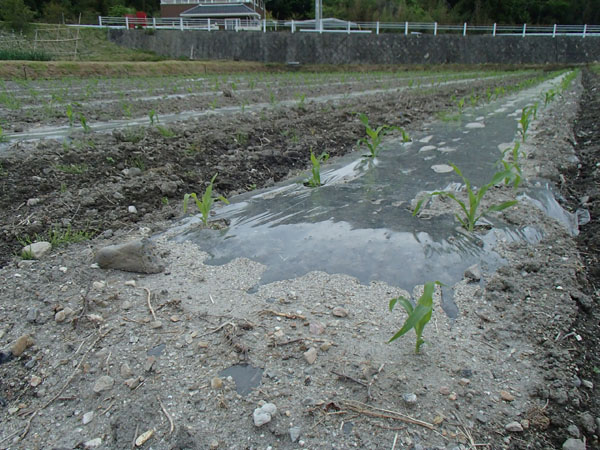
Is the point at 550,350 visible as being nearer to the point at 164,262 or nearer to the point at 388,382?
the point at 388,382

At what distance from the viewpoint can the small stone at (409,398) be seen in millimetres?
1199

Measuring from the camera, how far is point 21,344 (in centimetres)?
142

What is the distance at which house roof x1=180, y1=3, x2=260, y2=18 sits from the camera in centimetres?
3131

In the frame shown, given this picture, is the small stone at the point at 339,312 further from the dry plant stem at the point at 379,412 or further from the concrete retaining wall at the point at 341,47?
the concrete retaining wall at the point at 341,47

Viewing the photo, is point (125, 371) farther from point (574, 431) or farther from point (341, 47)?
point (341, 47)

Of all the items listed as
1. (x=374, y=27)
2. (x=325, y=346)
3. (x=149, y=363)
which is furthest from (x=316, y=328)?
(x=374, y=27)

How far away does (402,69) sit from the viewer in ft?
70.9

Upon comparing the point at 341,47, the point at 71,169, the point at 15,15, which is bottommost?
the point at 71,169

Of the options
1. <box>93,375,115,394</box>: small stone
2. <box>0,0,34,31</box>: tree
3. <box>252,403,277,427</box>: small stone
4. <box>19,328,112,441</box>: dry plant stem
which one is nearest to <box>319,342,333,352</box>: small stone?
<box>252,403,277,427</box>: small stone

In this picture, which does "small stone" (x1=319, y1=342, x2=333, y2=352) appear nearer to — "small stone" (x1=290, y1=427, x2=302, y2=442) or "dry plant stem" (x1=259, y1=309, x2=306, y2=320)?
"dry plant stem" (x1=259, y1=309, x2=306, y2=320)

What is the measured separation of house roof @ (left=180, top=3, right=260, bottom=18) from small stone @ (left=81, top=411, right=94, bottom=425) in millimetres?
33898

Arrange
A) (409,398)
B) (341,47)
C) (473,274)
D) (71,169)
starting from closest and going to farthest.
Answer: (409,398), (473,274), (71,169), (341,47)

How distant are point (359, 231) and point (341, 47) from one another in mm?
23030

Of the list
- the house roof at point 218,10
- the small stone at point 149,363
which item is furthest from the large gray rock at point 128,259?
the house roof at point 218,10
